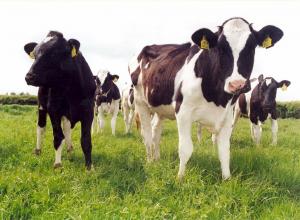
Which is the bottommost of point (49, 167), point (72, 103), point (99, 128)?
point (99, 128)

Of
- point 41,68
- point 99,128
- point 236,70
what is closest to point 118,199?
point 236,70

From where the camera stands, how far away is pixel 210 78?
5867mm

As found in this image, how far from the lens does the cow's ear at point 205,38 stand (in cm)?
566

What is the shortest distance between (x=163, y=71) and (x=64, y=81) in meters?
1.65

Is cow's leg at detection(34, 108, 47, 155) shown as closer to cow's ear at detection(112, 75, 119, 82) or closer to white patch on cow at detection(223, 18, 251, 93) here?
white patch on cow at detection(223, 18, 251, 93)

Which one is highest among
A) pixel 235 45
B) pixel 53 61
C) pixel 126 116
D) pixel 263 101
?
pixel 235 45

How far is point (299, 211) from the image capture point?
4.82 meters

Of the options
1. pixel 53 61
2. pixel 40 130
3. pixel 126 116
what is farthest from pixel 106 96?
pixel 53 61

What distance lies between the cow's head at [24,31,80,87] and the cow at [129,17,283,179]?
4.83 feet

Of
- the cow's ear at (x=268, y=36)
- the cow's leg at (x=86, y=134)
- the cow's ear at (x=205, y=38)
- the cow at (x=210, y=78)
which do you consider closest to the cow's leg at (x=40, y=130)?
the cow's leg at (x=86, y=134)

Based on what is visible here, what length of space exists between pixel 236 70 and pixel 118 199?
7.25 ft

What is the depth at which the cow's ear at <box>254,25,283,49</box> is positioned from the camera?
19.0ft

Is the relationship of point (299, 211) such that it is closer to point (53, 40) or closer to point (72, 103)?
point (72, 103)

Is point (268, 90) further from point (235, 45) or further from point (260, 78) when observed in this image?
point (235, 45)
